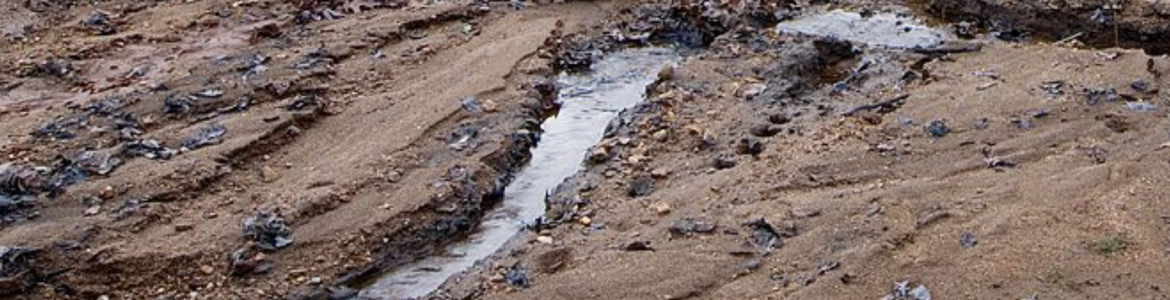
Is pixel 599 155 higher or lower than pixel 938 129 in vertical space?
lower

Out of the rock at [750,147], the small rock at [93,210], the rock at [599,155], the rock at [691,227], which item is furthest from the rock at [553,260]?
the small rock at [93,210]

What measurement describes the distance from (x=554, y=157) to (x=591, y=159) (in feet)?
1.22

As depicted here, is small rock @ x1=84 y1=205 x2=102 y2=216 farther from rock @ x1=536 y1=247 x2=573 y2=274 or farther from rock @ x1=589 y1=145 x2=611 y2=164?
rock @ x1=589 y1=145 x2=611 y2=164

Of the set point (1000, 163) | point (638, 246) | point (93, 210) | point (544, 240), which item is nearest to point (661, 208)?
point (638, 246)

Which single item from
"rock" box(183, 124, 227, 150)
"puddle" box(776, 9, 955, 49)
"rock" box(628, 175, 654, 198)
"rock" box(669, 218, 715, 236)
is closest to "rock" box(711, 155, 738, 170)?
"rock" box(628, 175, 654, 198)

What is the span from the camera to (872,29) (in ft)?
32.4

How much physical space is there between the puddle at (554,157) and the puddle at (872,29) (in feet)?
3.51

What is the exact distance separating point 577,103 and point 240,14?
2.95 m

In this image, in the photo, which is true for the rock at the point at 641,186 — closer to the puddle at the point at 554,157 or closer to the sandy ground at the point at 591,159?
the sandy ground at the point at 591,159

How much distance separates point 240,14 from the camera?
9.97 meters

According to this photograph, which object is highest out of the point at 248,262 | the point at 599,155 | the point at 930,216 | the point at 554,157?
the point at 930,216

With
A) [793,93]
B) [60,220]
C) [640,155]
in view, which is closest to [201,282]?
[60,220]

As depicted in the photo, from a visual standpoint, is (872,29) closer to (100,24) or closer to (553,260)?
(553,260)

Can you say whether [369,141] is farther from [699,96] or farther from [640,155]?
[699,96]
